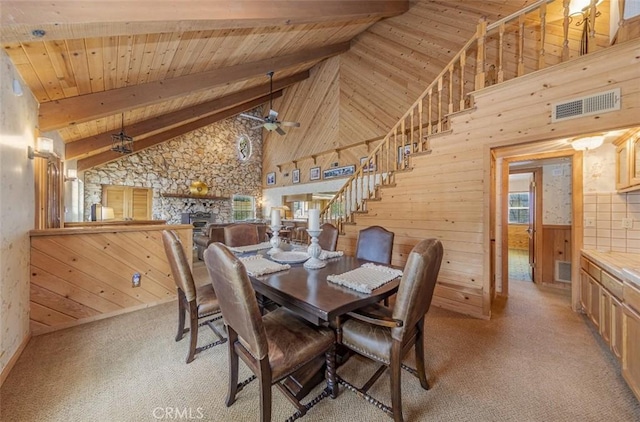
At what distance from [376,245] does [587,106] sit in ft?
7.18

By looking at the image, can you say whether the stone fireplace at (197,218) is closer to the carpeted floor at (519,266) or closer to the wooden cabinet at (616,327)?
the carpeted floor at (519,266)

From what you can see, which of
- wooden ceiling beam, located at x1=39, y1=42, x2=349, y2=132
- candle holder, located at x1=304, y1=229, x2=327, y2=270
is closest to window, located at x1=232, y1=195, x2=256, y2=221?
wooden ceiling beam, located at x1=39, y1=42, x2=349, y2=132

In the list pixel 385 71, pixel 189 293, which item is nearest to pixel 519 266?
pixel 385 71

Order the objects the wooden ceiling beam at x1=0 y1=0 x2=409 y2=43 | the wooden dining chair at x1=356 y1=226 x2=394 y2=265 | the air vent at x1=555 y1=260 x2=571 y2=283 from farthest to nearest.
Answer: the air vent at x1=555 y1=260 x2=571 y2=283
the wooden dining chair at x1=356 y1=226 x2=394 y2=265
the wooden ceiling beam at x1=0 y1=0 x2=409 y2=43

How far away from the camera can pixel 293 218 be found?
8.87 meters

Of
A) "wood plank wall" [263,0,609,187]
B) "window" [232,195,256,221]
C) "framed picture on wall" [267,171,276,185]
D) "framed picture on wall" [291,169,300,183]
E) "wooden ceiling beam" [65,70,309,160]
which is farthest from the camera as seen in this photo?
"framed picture on wall" [267,171,276,185]

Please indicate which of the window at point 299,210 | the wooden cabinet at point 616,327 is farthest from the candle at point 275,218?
the window at point 299,210

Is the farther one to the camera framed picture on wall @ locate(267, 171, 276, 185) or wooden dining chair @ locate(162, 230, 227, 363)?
framed picture on wall @ locate(267, 171, 276, 185)

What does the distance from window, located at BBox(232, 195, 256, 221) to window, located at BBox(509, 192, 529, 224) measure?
8.91 m

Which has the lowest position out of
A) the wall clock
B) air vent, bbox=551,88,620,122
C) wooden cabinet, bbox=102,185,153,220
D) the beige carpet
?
the beige carpet

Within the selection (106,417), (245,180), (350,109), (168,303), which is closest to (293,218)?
(245,180)

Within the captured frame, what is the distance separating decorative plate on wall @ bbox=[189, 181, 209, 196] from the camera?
306 inches

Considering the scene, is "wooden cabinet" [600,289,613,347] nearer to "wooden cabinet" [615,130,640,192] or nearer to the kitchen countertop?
the kitchen countertop

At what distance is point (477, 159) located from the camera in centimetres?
282
